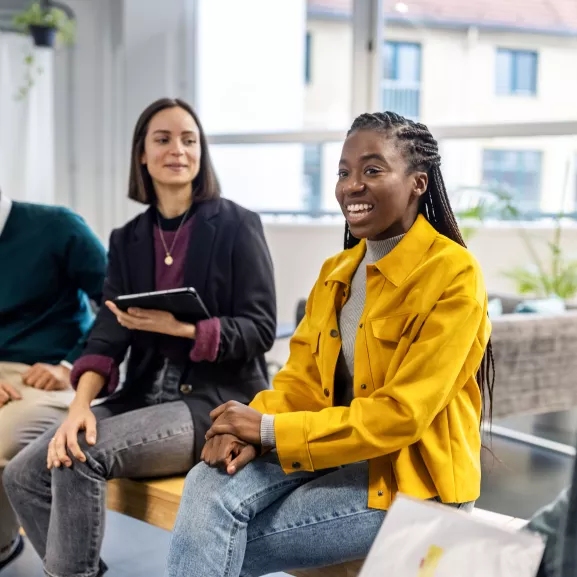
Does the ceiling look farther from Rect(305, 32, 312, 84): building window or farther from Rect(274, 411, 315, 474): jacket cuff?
Rect(274, 411, 315, 474): jacket cuff

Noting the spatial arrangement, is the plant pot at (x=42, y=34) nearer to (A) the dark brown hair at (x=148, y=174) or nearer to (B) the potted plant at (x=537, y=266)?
(B) the potted plant at (x=537, y=266)

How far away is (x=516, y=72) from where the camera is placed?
551 cm

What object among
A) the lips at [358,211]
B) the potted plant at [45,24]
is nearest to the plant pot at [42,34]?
the potted plant at [45,24]

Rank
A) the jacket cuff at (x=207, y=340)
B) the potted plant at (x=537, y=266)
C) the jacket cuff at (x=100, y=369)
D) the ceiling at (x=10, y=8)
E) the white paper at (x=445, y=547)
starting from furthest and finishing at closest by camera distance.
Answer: the ceiling at (x=10, y=8), the potted plant at (x=537, y=266), the jacket cuff at (x=100, y=369), the jacket cuff at (x=207, y=340), the white paper at (x=445, y=547)

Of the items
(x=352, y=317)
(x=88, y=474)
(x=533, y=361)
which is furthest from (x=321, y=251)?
(x=352, y=317)

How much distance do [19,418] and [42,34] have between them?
3.92 m

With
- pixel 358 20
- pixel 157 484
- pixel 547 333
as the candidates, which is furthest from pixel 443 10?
pixel 157 484

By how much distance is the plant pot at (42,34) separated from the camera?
562 centimetres

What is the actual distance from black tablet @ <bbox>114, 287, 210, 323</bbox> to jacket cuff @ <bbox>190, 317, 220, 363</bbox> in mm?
29

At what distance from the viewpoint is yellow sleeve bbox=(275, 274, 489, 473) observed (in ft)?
4.97

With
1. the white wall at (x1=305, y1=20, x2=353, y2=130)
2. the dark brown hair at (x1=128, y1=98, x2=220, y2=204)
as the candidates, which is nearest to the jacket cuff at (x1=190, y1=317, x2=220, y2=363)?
the dark brown hair at (x1=128, y1=98, x2=220, y2=204)

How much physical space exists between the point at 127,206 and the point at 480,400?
4.76 metres

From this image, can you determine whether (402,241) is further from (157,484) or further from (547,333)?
(547,333)

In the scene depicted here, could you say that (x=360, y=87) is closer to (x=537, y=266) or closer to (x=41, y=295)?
(x=537, y=266)
